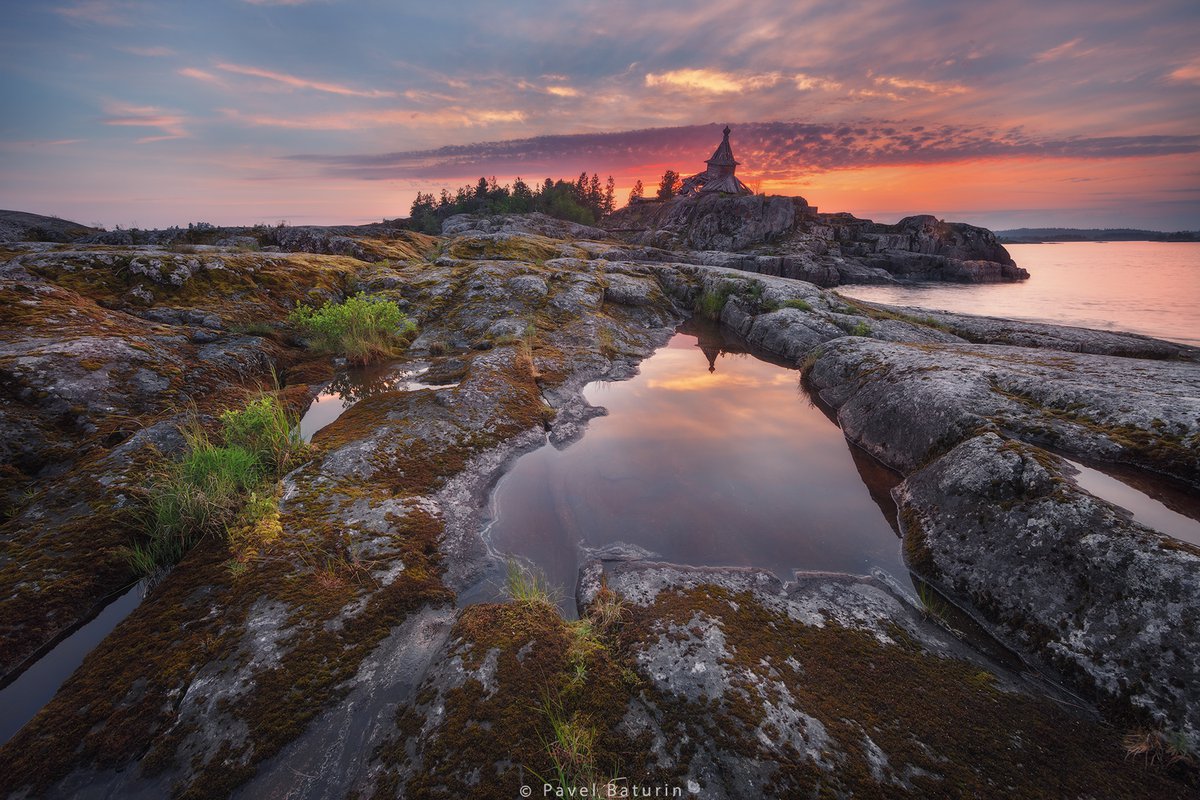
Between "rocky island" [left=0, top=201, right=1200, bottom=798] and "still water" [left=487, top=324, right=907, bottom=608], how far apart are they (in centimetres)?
47

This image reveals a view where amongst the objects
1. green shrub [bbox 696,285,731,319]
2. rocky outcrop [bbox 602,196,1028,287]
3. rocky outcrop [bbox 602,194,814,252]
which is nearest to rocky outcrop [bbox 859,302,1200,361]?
green shrub [bbox 696,285,731,319]

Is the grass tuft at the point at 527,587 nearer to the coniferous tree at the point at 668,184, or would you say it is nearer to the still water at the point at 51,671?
the still water at the point at 51,671

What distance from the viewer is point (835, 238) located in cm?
10525

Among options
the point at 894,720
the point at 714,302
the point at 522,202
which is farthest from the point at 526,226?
the point at 894,720

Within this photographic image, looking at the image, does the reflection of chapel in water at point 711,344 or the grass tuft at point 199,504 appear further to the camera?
the reflection of chapel in water at point 711,344

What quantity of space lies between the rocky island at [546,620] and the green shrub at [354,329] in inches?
129

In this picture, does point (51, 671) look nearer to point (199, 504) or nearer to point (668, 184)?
point (199, 504)

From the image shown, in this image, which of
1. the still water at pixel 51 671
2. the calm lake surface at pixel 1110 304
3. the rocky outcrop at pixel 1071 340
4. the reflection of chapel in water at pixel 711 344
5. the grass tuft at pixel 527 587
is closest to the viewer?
the still water at pixel 51 671

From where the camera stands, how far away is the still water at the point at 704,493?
23.2 ft

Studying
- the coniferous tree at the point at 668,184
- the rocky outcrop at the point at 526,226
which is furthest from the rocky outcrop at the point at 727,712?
the coniferous tree at the point at 668,184

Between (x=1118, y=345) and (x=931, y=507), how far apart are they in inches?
735

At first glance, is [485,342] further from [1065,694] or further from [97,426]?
[1065,694]

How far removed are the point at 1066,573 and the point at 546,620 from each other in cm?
663

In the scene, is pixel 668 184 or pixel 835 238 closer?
pixel 835 238
